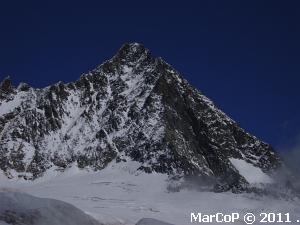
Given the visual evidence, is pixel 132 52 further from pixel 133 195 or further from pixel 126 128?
pixel 133 195

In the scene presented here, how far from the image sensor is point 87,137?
534 feet

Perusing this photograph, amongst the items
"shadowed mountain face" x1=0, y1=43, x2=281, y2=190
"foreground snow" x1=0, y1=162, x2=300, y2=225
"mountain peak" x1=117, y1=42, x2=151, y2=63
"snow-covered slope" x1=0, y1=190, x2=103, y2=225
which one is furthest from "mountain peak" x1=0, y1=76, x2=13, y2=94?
"snow-covered slope" x1=0, y1=190, x2=103, y2=225

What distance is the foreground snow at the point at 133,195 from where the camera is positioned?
11225 cm

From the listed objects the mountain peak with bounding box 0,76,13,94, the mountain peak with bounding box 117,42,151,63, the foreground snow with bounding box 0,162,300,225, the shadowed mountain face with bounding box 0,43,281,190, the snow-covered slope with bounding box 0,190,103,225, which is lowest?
the snow-covered slope with bounding box 0,190,103,225

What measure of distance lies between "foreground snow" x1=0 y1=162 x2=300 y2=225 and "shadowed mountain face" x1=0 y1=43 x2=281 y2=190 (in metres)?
4.41

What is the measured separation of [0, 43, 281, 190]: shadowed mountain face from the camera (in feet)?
499

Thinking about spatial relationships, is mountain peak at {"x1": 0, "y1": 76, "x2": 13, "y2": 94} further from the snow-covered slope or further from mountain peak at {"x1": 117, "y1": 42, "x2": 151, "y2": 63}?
the snow-covered slope

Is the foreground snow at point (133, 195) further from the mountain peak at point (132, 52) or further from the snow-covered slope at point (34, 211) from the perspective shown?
Answer: the snow-covered slope at point (34, 211)

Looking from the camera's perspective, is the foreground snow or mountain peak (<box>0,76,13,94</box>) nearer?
the foreground snow

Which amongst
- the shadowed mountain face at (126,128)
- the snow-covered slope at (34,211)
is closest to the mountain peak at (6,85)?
the shadowed mountain face at (126,128)

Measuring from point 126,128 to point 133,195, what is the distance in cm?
3640

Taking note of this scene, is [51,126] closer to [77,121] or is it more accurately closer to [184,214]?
[77,121]

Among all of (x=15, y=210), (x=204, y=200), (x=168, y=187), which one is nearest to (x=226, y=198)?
(x=204, y=200)

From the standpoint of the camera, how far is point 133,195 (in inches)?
5049
